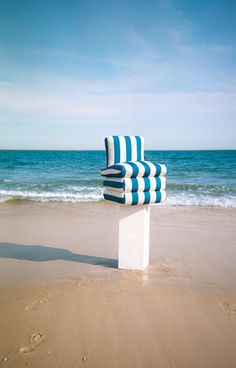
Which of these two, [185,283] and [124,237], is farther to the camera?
[124,237]

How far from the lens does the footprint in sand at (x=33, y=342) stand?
2360 mm

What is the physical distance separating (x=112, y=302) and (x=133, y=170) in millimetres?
1277

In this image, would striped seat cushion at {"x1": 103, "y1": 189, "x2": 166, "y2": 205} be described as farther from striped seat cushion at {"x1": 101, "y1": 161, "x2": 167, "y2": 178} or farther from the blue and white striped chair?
striped seat cushion at {"x1": 101, "y1": 161, "x2": 167, "y2": 178}

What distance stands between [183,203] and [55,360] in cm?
769

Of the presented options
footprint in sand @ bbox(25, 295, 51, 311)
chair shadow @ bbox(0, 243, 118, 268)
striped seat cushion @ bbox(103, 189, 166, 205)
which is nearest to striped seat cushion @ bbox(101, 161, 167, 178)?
striped seat cushion @ bbox(103, 189, 166, 205)

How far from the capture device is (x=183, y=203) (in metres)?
9.59

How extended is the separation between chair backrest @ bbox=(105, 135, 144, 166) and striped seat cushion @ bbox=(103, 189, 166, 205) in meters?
0.37

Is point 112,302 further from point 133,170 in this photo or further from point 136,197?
point 133,170

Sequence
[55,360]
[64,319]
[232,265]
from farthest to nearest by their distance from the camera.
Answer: [232,265] < [64,319] < [55,360]

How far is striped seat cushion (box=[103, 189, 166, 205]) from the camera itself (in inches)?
137

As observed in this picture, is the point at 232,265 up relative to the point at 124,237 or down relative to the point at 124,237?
down

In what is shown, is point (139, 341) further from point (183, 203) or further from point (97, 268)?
point (183, 203)

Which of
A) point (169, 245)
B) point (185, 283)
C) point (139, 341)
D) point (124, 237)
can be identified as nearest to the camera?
point (139, 341)

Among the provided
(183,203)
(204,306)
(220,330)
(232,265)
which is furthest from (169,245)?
(183,203)
